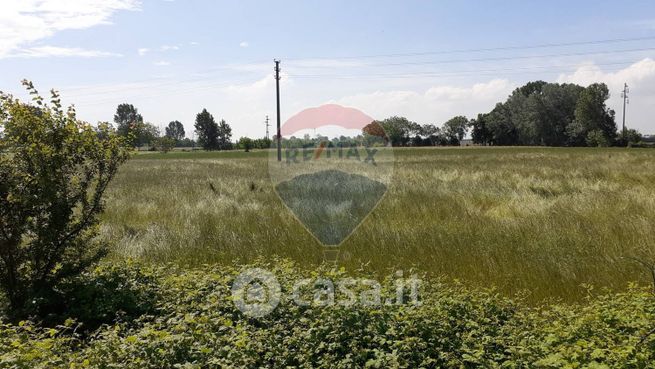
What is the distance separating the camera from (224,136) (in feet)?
432

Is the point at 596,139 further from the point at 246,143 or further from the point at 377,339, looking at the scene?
the point at 377,339

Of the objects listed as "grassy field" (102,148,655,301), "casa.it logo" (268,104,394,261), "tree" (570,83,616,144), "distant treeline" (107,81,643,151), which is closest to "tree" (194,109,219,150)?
"distant treeline" (107,81,643,151)

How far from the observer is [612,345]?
Answer: 345 centimetres

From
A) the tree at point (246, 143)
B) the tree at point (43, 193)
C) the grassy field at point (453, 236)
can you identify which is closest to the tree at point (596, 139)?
the tree at point (246, 143)

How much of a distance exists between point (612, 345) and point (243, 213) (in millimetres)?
8993

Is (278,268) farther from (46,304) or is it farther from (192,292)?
(46,304)

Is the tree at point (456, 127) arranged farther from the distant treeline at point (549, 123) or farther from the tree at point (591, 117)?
the tree at point (591, 117)

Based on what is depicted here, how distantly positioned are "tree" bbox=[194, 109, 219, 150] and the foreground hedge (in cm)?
12275

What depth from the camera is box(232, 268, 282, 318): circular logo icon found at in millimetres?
4562

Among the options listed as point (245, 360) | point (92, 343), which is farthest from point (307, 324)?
point (92, 343)

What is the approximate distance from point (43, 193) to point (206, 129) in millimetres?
122261

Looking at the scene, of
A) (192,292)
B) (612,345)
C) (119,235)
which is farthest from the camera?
A: (119,235)

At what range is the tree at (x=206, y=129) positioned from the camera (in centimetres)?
12269

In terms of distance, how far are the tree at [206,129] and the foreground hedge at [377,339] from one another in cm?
12275
